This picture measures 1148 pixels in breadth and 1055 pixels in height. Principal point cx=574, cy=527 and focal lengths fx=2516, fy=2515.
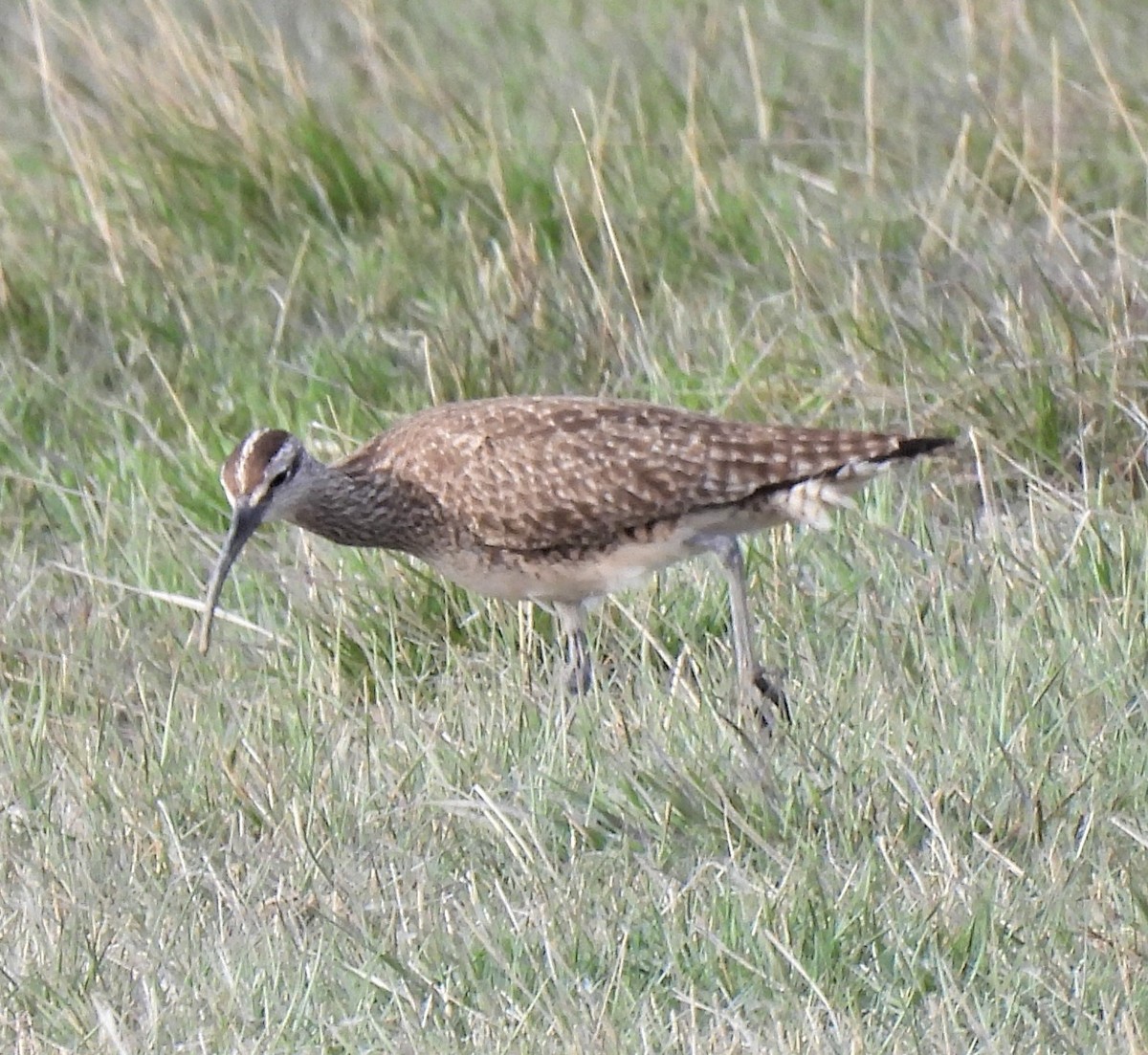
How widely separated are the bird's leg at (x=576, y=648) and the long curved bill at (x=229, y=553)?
778mm

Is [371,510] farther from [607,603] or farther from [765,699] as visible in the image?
[765,699]

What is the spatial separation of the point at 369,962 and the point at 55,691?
184 cm

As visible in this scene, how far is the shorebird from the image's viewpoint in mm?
5984

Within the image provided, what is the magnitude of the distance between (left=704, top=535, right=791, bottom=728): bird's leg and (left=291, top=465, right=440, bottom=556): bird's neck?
0.72m

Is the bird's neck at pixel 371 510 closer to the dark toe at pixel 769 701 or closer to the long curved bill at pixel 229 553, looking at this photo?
the long curved bill at pixel 229 553

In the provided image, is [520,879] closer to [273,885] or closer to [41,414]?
[273,885]

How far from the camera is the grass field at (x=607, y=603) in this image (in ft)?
14.0

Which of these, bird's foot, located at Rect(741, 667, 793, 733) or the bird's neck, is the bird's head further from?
bird's foot, located at Rect(741, 667, 793, 733)

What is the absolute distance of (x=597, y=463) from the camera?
20.1ft

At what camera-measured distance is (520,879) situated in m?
4.62

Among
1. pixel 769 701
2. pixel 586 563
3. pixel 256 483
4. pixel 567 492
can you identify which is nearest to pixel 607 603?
pixel 586 563

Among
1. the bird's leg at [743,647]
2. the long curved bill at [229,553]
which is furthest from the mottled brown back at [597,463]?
the long curved bill at [229,553]

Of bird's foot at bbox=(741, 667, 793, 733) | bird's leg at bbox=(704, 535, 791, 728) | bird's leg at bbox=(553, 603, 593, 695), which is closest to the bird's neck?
bird's leg at bbox=(553, 603, 593, 695)

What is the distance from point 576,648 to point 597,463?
47 centimetres
